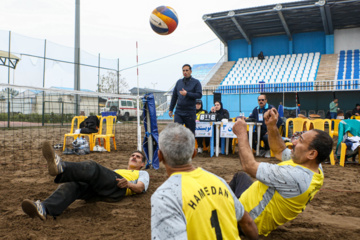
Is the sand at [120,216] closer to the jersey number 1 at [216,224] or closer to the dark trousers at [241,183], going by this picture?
the dark trousers at [241,183]

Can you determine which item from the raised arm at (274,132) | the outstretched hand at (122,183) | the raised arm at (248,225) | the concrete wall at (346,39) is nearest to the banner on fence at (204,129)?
the outstretched hand at (122,183)

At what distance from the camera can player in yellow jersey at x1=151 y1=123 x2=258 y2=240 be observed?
1.31 m

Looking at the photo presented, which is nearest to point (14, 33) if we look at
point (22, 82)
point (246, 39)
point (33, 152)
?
point (22, 82)

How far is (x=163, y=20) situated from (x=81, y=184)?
4.36 meters

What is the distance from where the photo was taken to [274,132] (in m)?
2.65

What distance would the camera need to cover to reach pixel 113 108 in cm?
2069

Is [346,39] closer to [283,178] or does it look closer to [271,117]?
[271,117]

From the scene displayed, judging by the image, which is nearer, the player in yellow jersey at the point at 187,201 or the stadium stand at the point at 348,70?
the player in yellow jersey at the point at 187,201

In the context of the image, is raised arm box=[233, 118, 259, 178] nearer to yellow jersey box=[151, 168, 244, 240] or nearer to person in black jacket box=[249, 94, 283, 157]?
yellow jersey box=[151, 168, 244, 240]

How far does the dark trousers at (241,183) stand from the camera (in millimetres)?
2506

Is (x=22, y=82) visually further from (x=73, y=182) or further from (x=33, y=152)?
(x=73, y=182)

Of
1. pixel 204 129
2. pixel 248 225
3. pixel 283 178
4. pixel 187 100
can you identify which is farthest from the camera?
pixel 204 129

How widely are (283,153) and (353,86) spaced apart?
668 inches

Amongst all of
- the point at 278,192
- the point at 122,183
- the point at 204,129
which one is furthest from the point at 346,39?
the point at 278,192
